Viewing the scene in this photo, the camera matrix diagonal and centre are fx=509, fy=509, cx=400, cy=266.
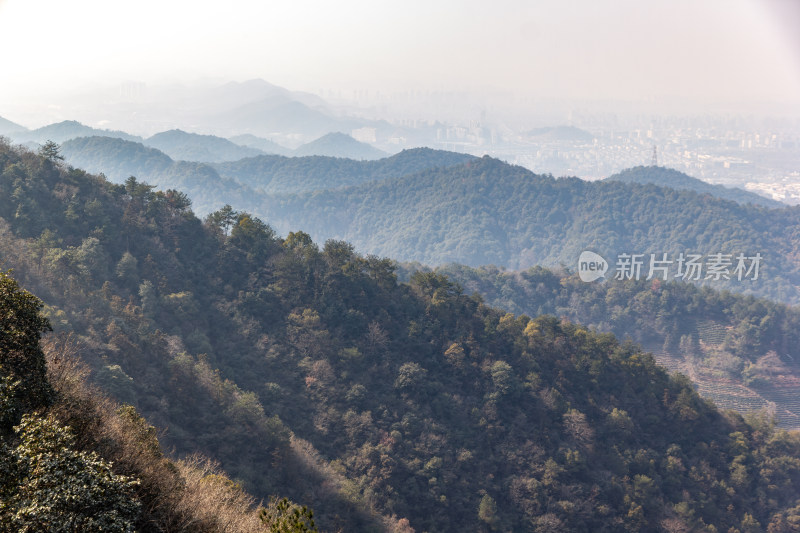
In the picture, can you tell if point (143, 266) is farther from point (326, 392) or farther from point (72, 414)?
point (72, 414)

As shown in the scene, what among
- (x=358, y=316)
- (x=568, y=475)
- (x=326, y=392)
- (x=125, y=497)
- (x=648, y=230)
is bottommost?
(x=568, y=475)

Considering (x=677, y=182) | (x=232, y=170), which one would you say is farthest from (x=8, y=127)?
(x=677, y=182)

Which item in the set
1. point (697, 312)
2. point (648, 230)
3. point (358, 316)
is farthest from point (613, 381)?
point (648, 230)

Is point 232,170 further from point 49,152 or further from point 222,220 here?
point 49,152

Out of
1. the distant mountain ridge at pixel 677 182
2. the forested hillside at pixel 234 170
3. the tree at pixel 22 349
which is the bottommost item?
the tree at pixel 22 349

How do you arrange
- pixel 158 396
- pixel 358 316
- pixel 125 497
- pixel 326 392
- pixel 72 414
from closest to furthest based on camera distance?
1. pixel 125 497
2. pixel 72 414
3. pixel 158 396
4. pixel 326 392
5. pixel 358 316

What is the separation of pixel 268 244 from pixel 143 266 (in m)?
8.10

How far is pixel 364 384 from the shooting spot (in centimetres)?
2836

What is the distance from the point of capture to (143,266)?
28062 mm

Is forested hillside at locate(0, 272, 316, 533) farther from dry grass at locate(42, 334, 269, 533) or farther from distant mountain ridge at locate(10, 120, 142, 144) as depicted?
distant mountain ridge at locate(10, 120, 142, 144)

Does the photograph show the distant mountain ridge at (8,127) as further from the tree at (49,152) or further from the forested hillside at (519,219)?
the tree at (49,152)

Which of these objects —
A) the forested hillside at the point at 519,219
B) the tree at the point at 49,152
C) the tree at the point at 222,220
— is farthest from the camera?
the forested hillside at the point at 519,219

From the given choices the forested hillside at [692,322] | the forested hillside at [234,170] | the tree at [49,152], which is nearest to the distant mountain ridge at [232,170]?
the forested hillside at [234,170]

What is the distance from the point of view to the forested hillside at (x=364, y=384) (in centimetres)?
2108
